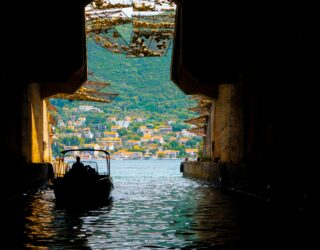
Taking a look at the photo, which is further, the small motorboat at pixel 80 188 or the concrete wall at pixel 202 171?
the concrete wall at pixel 202 171

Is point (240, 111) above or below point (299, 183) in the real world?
above

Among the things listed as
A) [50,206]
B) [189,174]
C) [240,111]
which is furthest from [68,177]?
[189,174]

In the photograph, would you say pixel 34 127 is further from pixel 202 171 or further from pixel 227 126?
pixel 227 126

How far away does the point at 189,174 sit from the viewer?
5903 centimetres

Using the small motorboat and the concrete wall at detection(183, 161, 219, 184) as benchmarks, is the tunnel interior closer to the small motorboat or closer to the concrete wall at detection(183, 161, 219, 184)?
the small motorboat

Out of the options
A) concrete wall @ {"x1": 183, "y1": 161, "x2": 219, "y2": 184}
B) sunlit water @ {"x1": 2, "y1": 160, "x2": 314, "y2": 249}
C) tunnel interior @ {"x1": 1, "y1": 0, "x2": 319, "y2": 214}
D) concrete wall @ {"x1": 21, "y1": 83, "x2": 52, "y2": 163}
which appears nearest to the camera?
sunlit water @ {"x1": 2, "y1": 160, "x2": 314, "y2": 249}

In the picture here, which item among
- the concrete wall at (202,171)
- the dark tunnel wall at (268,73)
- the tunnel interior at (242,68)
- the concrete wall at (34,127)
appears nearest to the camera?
the dark tunnel wall at (268,73)

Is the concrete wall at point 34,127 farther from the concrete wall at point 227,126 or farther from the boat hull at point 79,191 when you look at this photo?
the concrete wall at point 227,126

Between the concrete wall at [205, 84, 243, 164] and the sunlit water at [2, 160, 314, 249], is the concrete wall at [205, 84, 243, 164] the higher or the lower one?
the higher one

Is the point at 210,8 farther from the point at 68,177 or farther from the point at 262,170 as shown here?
the point at 68,177

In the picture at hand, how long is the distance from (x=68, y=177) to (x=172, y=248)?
1304 cm

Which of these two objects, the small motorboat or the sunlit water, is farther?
the small motorboat

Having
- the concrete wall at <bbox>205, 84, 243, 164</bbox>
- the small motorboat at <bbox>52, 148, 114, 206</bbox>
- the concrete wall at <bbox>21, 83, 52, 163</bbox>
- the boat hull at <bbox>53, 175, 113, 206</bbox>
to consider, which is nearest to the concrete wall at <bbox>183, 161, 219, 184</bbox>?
the concrete wall at <bbox>205, 84, 243, 164</bbox>

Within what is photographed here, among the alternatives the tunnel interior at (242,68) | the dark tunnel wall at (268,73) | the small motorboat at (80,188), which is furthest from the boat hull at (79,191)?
the dark tunnel wall at (268,73)
